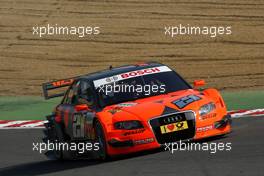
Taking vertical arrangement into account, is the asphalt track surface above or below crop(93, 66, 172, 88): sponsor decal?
below

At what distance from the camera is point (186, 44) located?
2358cm

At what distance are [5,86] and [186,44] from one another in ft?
14.9

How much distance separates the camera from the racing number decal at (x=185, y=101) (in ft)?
40.0

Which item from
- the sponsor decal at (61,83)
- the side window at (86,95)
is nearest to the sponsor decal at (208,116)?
the side window at (86,95)

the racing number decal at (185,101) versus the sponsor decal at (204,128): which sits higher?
the racing number decal at (185,101)

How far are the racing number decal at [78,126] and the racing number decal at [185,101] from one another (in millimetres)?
1441

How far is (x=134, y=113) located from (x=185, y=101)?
0.69 m

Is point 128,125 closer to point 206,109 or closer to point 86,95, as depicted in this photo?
point 206,109

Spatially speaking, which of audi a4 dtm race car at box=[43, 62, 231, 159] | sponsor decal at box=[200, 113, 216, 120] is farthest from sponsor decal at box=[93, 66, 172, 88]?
sponsor decal at box=[200, 113, 216, 120]

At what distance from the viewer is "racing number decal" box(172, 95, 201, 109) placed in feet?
40.0

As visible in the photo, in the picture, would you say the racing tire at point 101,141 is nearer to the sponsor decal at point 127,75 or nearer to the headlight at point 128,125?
the headlight at point 128,125

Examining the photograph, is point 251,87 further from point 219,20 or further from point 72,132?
point 72,132

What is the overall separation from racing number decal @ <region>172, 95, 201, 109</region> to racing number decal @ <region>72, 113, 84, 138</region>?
144 cm

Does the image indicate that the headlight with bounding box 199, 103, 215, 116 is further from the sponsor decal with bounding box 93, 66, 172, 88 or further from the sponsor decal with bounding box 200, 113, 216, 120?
the sponsor decal with bounding box 93, 66, 172, 88
